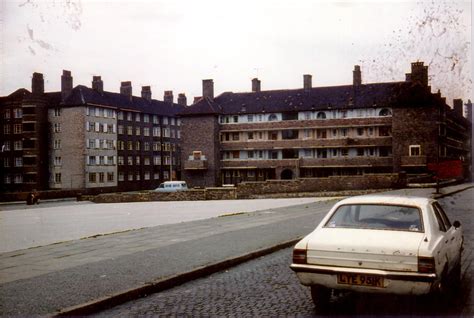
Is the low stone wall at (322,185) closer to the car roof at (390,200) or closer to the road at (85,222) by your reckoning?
the road at (85,222)

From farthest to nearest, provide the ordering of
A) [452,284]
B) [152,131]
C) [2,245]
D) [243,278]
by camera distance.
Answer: [152,131] < [2,245] < [243,278] < [452,284]

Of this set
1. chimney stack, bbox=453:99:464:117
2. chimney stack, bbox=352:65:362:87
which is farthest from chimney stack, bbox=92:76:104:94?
chimney stack, bbox=453:99:464:117

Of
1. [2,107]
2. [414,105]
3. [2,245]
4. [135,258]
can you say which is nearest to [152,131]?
[2,107]

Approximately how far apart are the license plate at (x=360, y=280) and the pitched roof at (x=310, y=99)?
2507 inches

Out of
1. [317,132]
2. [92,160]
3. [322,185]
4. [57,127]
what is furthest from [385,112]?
[57,127]

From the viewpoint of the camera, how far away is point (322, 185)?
4728 cm

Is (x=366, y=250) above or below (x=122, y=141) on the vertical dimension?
below

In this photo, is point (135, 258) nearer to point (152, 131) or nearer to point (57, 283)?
point (57, 283)

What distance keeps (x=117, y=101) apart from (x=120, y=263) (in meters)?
78.5

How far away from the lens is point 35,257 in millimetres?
12070

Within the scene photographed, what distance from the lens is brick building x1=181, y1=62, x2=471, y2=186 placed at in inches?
2643

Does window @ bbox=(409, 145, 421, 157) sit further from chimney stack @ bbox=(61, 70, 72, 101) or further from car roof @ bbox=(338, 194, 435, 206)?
car roof @ bbox=(338, 194, 435, 206)

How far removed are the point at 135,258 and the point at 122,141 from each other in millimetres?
78068

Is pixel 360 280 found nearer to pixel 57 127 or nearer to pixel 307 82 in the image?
pixel 307 82
